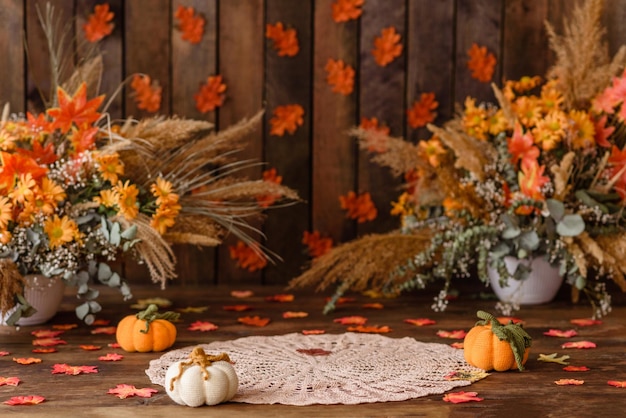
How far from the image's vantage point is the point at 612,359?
159 centimetres

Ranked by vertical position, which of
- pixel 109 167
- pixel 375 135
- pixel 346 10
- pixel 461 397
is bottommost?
pixel 461 397

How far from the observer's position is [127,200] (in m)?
1.75

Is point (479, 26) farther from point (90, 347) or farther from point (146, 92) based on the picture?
point (90, 347)

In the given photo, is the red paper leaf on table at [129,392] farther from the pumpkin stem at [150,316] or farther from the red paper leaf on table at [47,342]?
the red paper leaf on table at [47,342]

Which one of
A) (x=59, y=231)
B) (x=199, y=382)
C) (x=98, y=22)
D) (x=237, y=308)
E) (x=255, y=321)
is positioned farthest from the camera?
(x=98, y=22)

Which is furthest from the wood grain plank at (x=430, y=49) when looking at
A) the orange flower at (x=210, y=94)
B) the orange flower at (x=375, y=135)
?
the orange flower at (x=210, y=94)

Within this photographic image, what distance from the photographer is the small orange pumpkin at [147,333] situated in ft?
5.24

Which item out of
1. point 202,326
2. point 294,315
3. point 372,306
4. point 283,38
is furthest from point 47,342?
point 283,38

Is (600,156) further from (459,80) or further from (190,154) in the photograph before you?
(190,154)

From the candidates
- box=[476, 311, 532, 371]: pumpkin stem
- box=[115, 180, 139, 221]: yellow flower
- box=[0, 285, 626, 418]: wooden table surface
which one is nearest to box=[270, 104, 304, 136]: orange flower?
box=[0, 285, 626, 418]: wooden table surface

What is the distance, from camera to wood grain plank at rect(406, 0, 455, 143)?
2.36 m

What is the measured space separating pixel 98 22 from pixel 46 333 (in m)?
0.94

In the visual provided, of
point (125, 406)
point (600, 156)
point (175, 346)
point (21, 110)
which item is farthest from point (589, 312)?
point (21, 110)

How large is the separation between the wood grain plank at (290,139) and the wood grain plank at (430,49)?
283 mm
